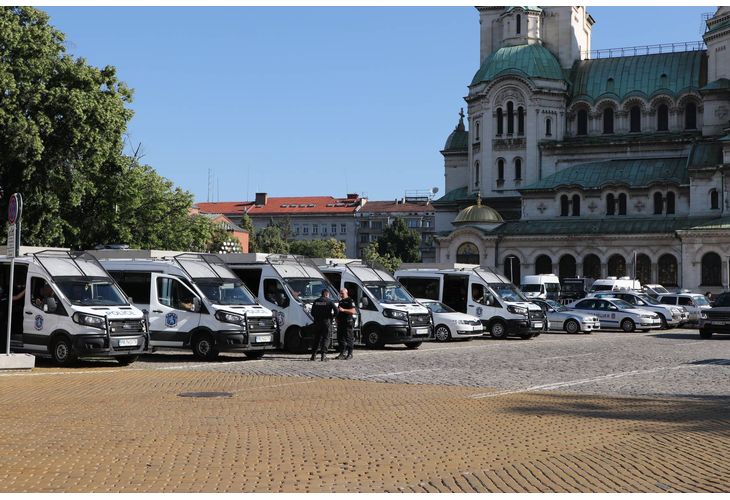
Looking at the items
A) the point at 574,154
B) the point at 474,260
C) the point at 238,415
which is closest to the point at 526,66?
the point at 574,154

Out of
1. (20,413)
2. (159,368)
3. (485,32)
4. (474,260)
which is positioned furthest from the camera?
(485,32)

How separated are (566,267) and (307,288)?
60.3 metres

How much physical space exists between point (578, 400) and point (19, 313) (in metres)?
12.9

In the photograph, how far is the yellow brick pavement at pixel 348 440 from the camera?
9.28 m

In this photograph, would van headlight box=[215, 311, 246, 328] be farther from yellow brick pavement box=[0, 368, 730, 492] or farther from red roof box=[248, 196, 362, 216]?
red roof box=[248, 196, 362, 216]

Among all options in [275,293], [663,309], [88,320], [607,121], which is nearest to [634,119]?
[607,121]

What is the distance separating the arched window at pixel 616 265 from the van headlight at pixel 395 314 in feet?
187

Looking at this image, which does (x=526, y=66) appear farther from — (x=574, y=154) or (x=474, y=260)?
(x=474, y=260)

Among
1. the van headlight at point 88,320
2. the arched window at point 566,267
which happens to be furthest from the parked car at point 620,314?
the arched window at point 566,267

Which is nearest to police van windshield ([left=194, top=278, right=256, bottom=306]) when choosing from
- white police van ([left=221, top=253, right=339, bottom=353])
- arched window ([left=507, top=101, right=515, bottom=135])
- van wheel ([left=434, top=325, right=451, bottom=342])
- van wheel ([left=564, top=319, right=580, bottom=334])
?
white police van ([left=221, top=253, right=339, bottom=353])

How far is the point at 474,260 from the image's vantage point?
8925cm

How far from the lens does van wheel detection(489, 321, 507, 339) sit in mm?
36125

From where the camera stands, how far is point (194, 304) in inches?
966

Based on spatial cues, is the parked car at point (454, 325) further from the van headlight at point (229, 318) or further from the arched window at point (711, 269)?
the arched window at point (711, 269)
